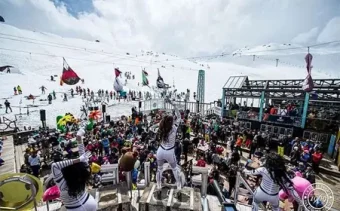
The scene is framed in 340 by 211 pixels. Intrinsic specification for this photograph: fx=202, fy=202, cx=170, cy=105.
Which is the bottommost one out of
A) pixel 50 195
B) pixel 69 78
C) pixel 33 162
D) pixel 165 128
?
pixel 33 162

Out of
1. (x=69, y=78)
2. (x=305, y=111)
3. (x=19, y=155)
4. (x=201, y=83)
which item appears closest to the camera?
(x=19, y=155)

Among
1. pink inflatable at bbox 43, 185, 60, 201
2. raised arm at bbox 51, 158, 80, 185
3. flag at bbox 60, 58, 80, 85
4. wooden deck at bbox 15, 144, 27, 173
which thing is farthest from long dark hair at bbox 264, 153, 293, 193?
flag at bbox 60, 58, 80, 85

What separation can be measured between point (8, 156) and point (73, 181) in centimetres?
1171

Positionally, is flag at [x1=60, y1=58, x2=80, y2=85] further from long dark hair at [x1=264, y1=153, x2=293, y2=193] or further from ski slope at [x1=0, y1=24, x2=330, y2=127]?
long dark hair at [x1=264, y1=153, x2=293, y2=193]

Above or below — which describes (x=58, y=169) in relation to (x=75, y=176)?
above

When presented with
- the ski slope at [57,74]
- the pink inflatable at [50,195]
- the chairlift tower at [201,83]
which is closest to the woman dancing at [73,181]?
the pink inflatable at [50,195]

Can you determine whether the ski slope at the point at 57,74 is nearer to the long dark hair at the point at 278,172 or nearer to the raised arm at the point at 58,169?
the raised arm at the point at 58,169

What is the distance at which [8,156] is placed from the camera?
11625 millimetres

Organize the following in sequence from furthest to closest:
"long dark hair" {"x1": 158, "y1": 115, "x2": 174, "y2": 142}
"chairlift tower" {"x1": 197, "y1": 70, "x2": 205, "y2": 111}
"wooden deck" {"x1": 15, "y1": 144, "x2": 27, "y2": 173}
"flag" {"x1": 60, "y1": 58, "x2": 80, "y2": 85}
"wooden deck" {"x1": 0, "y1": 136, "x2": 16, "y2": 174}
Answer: "chairlift tower" {"x1": 197, "y1": 70, "x2": 205, "y2": 111}
"flag" {"x1": 60, "y1": 58, "x2": 80, "y2": 85}
"wooden deck" {"x1": 15, "y1": 144, "x2": 27, "y2": 173}
"wooden deck" {"x1": 0, "y1": 136, "x2": 16, "y2": 174}
"long dark hair" {"x1": 158, "y1": 115, "x2": 174, "y2": 142}

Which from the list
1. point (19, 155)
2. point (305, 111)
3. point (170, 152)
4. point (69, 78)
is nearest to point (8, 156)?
point (19, 155)

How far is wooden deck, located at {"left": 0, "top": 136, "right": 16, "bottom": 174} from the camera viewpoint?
32.1 ft

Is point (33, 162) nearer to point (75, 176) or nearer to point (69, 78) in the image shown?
point (69, 78)

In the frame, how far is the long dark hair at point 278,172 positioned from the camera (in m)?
3.84

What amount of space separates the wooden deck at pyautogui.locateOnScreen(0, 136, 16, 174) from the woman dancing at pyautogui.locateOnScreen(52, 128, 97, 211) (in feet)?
29.1
